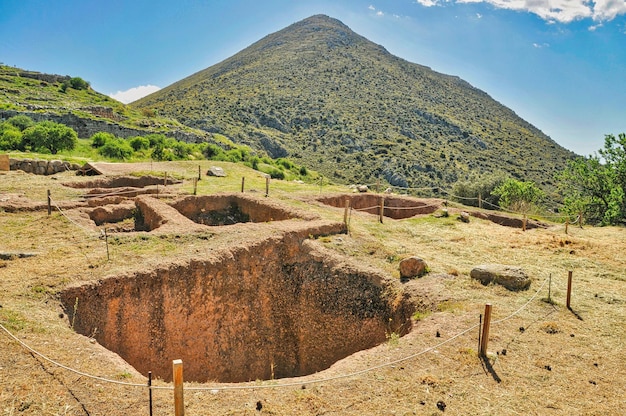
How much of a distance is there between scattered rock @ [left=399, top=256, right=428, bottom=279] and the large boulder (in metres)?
1.36

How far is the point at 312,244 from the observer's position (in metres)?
13.7

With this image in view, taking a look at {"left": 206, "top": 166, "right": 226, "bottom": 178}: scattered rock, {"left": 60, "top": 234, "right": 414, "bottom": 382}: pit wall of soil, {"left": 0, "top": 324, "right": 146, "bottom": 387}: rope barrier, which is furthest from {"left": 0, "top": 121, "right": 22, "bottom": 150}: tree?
{"left": 0, "top": 324, "right": 146, "bottom": 387}: rope barrier

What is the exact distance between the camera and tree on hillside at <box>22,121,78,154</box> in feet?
110

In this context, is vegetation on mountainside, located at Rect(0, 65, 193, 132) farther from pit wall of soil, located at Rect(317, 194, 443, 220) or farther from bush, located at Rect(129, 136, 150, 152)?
pit wall of soil, located at Rect(317, 194, 443, 220)

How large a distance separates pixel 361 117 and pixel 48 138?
2100 inches

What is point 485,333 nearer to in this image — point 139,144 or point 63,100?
point 139,144

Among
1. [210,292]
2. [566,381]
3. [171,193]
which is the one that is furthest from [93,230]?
[566,381]

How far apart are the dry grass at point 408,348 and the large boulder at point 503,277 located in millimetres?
284

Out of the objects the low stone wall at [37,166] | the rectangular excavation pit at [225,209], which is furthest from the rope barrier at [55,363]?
the low stone wall at [37,166]

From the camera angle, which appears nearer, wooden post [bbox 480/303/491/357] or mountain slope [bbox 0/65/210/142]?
wooden post [bbox 480/303/491/357]

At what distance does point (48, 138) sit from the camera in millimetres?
33844

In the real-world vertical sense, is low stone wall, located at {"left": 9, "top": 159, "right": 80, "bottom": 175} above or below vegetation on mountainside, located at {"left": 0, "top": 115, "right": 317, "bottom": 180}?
below

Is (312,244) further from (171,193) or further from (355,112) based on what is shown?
(355,112)

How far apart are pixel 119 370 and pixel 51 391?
101cm
